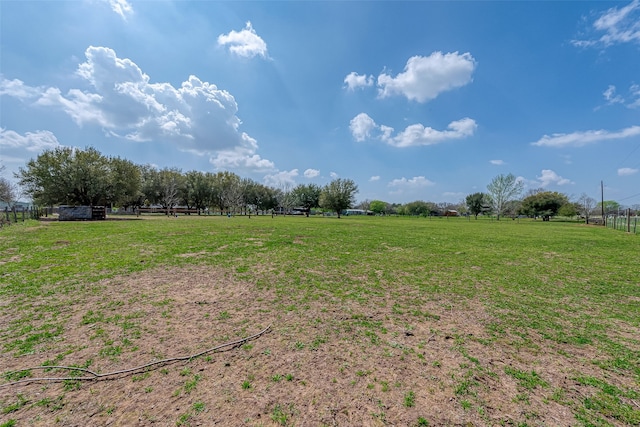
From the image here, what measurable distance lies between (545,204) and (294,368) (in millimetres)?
88147

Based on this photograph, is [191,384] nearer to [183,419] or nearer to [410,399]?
[183,419]

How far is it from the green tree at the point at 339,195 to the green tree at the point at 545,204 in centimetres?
5000

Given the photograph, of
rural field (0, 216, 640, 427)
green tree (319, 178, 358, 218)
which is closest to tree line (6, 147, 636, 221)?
green tree (319, 178, 358, 218)

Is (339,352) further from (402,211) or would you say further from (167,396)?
(402,211)

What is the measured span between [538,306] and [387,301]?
3.24 m

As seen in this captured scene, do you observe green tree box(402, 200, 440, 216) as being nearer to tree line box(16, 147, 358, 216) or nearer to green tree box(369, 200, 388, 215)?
green tree box(369, 200, 388, 215)

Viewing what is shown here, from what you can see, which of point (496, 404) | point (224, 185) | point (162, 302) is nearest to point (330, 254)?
point (162, 302)

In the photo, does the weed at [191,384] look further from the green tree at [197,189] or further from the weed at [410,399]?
the green tree at [197,189]

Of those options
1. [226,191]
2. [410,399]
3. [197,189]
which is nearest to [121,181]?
[197,189]

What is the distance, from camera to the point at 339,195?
61.3 m

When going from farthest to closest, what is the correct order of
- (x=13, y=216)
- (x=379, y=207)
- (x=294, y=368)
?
(x=379, y=207) → (x=13, y=216) → (x=294, y=368)

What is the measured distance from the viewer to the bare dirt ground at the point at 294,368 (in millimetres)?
2518

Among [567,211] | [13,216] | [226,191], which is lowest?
[13,216]

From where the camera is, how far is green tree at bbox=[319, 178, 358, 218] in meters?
61.5
